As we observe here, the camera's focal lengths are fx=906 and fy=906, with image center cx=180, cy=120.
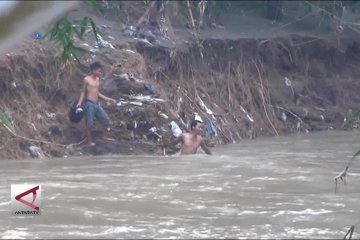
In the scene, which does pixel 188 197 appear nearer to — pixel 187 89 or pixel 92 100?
pixel 92 100

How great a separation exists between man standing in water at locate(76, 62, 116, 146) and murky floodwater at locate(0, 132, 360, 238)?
4.01 feet

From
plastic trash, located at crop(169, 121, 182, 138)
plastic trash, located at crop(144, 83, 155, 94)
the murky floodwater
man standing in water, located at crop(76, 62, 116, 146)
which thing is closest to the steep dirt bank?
plastic trash, located at crop(144, 83, 155, 94)

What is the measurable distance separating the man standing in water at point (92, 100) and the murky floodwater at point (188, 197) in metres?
1.22

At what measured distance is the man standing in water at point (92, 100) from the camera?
14.6 m

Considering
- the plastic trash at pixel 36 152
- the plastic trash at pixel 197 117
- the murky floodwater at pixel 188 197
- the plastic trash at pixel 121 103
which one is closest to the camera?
the murky floodwater at pixel 188 197

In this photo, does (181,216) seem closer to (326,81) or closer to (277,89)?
(277,89)

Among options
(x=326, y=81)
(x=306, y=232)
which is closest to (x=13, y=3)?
(x=306, y=232)

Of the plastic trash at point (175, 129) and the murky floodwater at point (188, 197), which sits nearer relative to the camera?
the murky floodwater at point (188, 197)

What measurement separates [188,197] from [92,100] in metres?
5.83

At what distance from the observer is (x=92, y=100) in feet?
48.3

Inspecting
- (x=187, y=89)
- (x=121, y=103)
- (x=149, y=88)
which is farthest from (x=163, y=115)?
(x=187, y=89)

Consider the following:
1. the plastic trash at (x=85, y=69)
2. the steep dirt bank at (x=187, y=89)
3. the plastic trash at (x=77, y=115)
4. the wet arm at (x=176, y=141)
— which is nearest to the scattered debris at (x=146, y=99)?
the steep dirt bank at (x=187, y=89)

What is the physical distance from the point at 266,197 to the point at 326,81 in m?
13.0

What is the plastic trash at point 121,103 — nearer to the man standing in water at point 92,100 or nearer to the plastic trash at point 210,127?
the man standing in water at point 92,100
